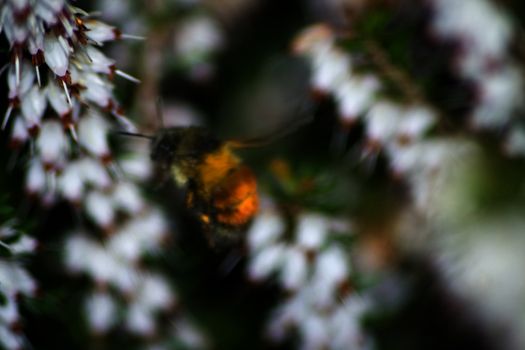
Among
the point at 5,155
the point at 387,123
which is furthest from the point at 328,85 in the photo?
the point at 5,155

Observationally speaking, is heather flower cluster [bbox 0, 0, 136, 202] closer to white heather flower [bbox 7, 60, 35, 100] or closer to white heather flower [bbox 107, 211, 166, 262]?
white heather flower [bbox 7, 60, 35, 100]

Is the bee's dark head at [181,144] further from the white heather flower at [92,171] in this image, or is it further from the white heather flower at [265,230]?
the white heather flower at [265,230]

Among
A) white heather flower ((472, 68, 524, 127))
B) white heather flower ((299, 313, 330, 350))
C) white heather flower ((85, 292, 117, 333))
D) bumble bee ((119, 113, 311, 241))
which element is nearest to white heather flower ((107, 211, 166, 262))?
white heather flower ((85, 292, 117, 333))

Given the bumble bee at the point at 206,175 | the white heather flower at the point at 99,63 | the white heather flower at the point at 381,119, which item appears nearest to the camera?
the white heather flower at the point at 99,63

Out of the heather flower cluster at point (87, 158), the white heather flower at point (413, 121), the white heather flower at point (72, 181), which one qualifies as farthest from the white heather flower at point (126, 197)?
the white heather flower at point (413, 121)

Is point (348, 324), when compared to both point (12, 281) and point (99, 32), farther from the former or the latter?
point (99, 32)

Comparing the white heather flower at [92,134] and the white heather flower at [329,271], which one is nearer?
the white heather flower at [92,134]

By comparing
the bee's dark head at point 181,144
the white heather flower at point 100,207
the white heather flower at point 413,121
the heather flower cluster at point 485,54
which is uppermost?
the heather flower cluster at point 485,54
